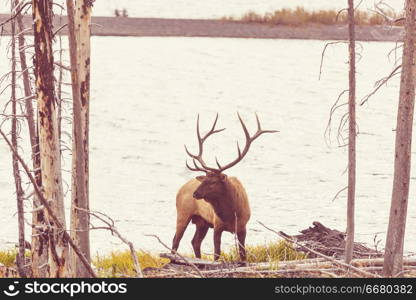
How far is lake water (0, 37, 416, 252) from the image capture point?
54.9 feet

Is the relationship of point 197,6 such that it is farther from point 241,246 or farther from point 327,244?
point 241,246

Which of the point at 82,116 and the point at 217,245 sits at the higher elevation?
the point at 82,116

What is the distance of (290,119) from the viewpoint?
25266 millimetres

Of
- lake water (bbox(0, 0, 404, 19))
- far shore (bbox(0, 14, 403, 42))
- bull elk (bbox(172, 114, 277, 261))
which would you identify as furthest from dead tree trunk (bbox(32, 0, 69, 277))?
lake water (bbox(0, 0, 404, 19))

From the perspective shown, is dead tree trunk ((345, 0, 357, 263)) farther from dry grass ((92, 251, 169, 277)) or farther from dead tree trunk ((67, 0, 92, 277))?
dead tree trunk ((67, 0, 92, 277))

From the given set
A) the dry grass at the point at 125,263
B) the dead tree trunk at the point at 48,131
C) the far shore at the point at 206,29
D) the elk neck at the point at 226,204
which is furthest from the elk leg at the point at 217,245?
the far shore at the point at 206,29

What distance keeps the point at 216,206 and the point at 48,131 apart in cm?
295

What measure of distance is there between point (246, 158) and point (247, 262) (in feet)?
39.7

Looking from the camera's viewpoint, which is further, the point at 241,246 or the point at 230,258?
the point at 230,258

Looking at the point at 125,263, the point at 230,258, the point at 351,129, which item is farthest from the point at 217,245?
the point at 351,129

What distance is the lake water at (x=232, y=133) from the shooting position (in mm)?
16734

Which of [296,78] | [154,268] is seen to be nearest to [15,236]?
[154,268]

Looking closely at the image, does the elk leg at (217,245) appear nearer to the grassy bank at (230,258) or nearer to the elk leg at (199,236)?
the grassy bank at (230,258)

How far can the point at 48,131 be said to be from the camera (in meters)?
7.88
